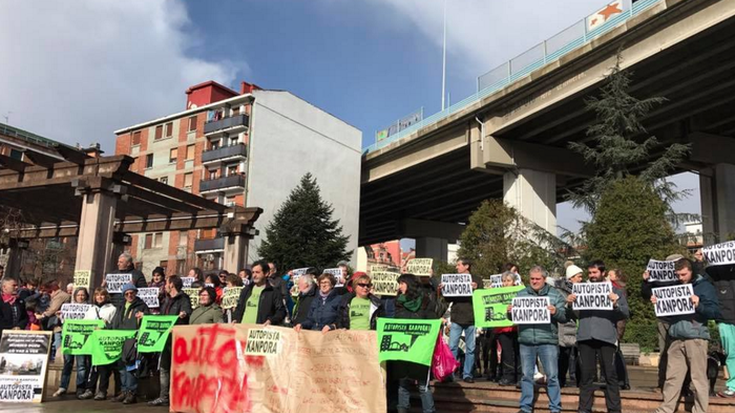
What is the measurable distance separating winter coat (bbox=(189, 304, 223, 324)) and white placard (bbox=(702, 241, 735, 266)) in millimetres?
7234

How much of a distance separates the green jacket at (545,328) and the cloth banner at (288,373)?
198 cm

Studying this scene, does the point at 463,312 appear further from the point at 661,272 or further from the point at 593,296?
the point at 661,272

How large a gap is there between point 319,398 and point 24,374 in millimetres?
5555

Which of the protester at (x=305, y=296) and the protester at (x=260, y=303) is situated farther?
→ the protester at (x=260, y=303)

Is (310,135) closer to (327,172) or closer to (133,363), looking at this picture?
(327,172)

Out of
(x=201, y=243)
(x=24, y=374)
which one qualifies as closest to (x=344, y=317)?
(x=24, y=374)

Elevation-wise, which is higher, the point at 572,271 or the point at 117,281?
the point at 572,271

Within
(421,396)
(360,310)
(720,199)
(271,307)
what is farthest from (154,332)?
(720,199)

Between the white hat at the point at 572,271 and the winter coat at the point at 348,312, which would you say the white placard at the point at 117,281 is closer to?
the winter coat at the point at 348,312

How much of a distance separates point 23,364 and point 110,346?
56.6 inches

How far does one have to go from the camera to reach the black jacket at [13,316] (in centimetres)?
1113

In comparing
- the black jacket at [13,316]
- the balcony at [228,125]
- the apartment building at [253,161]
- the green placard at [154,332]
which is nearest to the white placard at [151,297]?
the green placard at [154,332]

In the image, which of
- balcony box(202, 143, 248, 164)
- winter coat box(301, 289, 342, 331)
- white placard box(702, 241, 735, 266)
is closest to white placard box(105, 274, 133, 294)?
winter coat box(301, 289, 342, 331)

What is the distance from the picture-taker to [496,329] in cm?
1066
